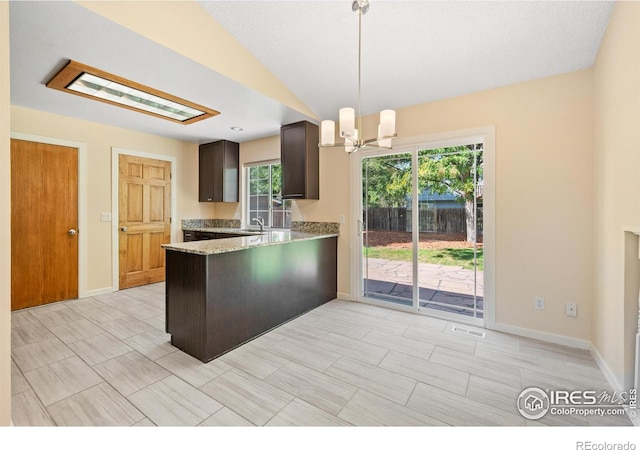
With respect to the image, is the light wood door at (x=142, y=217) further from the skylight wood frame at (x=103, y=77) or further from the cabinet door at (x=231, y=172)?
the skylight wood frame at (x=103, y=77)

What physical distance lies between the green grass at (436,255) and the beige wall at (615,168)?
99cm

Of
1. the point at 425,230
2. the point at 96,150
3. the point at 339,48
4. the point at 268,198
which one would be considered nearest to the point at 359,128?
the point at 339,48

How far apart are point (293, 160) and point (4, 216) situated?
2.88 meters

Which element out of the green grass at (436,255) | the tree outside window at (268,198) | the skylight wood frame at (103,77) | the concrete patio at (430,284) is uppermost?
the skylight wood frame at (103,77)

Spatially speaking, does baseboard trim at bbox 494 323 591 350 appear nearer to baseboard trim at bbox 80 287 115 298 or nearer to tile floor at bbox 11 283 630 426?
tile floor at bbox 11 283 630 426

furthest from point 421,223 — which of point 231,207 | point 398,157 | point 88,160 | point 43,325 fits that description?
point 88,160

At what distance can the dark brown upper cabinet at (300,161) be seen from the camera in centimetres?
375

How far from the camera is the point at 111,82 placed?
8.80 ft

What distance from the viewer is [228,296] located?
93.6 inches

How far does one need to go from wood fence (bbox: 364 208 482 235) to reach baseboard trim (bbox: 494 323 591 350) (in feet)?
3.19

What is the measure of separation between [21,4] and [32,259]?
2.96 meters

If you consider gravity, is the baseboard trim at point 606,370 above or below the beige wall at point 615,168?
below

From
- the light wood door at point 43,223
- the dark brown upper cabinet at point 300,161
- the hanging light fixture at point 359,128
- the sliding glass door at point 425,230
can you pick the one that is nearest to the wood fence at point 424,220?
the sliding glass door at point 425,230

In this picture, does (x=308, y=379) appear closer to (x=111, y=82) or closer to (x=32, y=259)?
(x=111, y=82)
